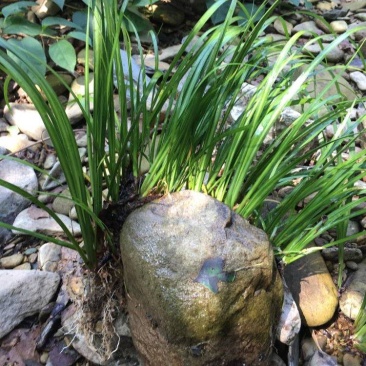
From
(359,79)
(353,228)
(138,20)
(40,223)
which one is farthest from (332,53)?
(40,223)

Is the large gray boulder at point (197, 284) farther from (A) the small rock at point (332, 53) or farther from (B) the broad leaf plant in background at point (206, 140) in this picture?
(A) the small rock at point (332, 53)

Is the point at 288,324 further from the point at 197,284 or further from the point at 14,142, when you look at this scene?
the point at 14,142

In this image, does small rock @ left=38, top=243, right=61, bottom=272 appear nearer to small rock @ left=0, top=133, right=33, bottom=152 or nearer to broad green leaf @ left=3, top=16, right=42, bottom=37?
small rock @ left=0, top=133, right=33, bottom=152

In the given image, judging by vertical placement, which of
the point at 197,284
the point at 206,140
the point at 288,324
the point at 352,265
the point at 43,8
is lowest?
the point at 352,265

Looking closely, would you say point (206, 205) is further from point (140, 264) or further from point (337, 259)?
point (337, 259)

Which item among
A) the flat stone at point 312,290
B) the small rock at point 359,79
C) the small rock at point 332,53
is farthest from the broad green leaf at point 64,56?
the small rock at point 359,79
